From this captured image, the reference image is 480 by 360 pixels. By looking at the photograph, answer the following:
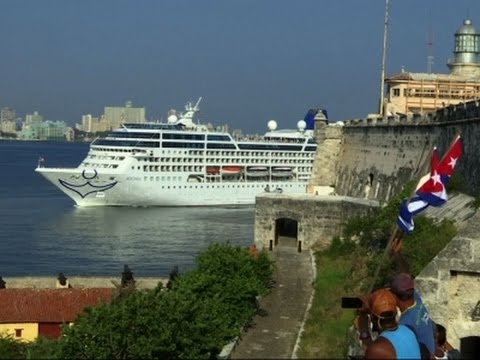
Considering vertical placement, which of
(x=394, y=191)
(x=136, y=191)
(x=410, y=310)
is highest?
(x=410, y=310)

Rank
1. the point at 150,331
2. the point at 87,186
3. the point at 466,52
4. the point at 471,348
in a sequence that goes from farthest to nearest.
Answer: the point at 87,186
the point at 466,52
the point at 471,348
the point at 150,331

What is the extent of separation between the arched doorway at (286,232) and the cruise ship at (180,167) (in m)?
35.5

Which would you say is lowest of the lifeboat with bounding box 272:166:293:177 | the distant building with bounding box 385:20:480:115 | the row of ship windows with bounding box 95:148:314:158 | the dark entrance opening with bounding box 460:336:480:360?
the dark entrance opening with bounding box 460:336:480:360

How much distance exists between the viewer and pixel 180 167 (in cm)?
6788

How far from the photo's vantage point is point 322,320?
1443 centimetres

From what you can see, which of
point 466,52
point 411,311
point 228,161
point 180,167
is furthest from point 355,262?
point 228,161

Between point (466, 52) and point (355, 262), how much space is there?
95.3ft

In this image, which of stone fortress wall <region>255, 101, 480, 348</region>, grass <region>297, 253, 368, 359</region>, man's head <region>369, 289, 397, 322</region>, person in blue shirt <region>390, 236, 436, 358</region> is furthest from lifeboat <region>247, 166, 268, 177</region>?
man's head <region>369, 289, 397, 322</region>

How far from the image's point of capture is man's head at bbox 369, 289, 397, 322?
5.95 m

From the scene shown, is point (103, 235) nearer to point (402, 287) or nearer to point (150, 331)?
point (150, 331)

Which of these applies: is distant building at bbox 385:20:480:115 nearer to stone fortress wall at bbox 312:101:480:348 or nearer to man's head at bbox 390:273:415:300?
stone fortress wall at bbox 312:101:480:348

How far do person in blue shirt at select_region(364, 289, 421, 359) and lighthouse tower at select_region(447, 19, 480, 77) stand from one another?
131 feet

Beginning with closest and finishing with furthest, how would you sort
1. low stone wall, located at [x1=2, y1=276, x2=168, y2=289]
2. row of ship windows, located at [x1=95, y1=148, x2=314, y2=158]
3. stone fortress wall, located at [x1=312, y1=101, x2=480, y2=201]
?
stone fortress wall, located at [x1=312, y1=101, x2=480, y2=201], low stone wall, located at [x1=2, y1=276, x2=168, y2=289], row of ship windows, located at [x1=95, y1=148, x2=314, y2=158]

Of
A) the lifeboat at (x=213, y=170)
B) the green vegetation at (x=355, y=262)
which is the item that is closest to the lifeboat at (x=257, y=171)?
the lifeboat at (x=213, y=170)
